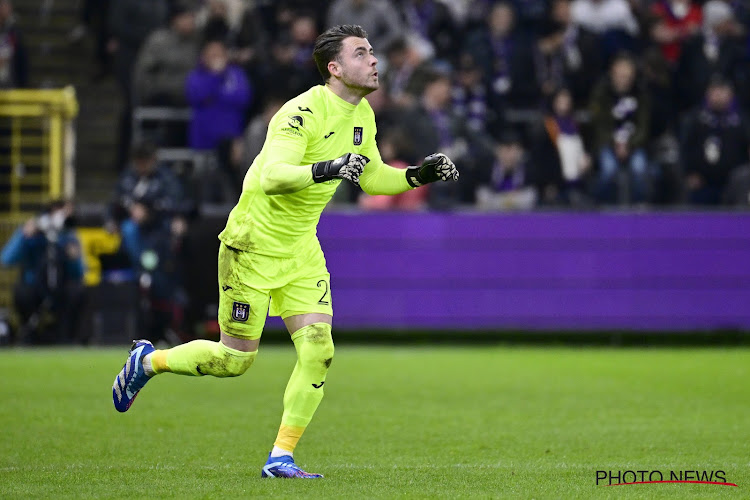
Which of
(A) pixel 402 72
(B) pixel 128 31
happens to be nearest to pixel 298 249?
(A) pixel 402 72

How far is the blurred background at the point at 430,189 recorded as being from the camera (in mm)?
17266

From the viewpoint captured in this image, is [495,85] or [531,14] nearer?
[495,85]

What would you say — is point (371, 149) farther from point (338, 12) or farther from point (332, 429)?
point (338, 12)

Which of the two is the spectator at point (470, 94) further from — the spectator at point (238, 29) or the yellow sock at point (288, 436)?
the yellow sock at point (288, 436)

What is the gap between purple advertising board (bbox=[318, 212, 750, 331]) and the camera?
57.5 ft

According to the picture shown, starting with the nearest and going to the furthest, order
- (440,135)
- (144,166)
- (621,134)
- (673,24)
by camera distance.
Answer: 1. (144,166)
2. (440,135)
3. (621,134)
4. (673,24)

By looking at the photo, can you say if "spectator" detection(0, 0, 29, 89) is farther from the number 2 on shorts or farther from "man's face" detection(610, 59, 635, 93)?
the number 2 on shorts

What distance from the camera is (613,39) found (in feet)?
64.4

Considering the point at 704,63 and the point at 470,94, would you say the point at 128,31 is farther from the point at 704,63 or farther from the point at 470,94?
the point at 704,63

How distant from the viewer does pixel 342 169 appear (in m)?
6.75

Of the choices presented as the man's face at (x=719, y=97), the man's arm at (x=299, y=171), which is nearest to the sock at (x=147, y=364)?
the man's arm at (x=299, y=171)

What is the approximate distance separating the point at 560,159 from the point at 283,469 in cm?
1149

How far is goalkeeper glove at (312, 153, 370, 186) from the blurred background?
34.2 feet

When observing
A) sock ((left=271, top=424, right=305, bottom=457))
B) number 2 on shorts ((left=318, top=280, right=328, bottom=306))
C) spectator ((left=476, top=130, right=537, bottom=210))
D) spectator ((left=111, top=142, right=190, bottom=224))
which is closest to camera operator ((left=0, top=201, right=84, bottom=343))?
spectator ((left=111, top=142, right=190, bottom=224))
